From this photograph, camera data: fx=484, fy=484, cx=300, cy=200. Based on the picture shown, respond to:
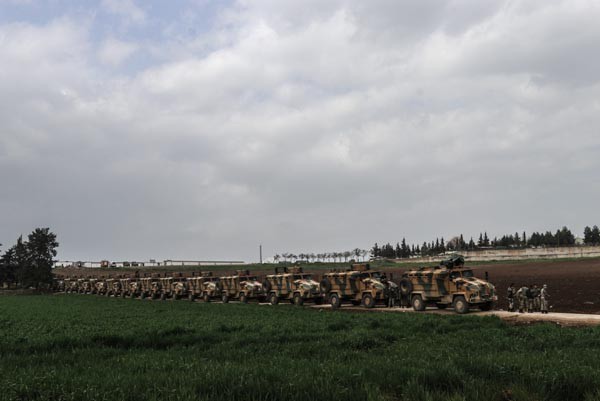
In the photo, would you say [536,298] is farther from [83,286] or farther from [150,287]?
[83,286]

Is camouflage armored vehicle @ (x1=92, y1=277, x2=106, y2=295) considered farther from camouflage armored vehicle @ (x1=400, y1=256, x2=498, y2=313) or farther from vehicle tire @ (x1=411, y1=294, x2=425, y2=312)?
vehicle tire @ (x1=411, y1=294, x2=425, y2=312)

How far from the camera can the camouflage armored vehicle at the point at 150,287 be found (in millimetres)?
53031

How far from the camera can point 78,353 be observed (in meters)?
11.2

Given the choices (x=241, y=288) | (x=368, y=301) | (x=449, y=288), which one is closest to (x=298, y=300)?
(x=368, y=301)

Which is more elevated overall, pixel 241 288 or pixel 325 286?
pixel 325 286

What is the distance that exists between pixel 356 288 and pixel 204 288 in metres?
18.1

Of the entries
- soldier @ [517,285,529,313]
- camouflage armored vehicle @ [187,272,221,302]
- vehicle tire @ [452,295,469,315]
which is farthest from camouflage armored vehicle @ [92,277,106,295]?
soldier @ [517,285,529,313]

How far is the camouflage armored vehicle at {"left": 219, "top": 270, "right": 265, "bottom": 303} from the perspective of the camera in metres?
39.3

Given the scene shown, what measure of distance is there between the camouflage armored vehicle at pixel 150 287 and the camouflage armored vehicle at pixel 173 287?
3.06ft

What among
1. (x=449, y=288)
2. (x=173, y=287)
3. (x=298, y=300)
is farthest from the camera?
(x=173, y=287)

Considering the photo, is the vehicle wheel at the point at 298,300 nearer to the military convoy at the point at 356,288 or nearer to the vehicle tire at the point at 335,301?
the military convoy at the point at 356,288

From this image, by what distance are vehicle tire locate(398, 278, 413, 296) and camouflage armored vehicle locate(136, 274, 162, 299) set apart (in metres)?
32.1

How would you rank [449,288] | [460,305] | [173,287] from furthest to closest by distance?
[173,287] → [449,288] → [460,305]

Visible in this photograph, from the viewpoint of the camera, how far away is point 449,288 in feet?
87.2
